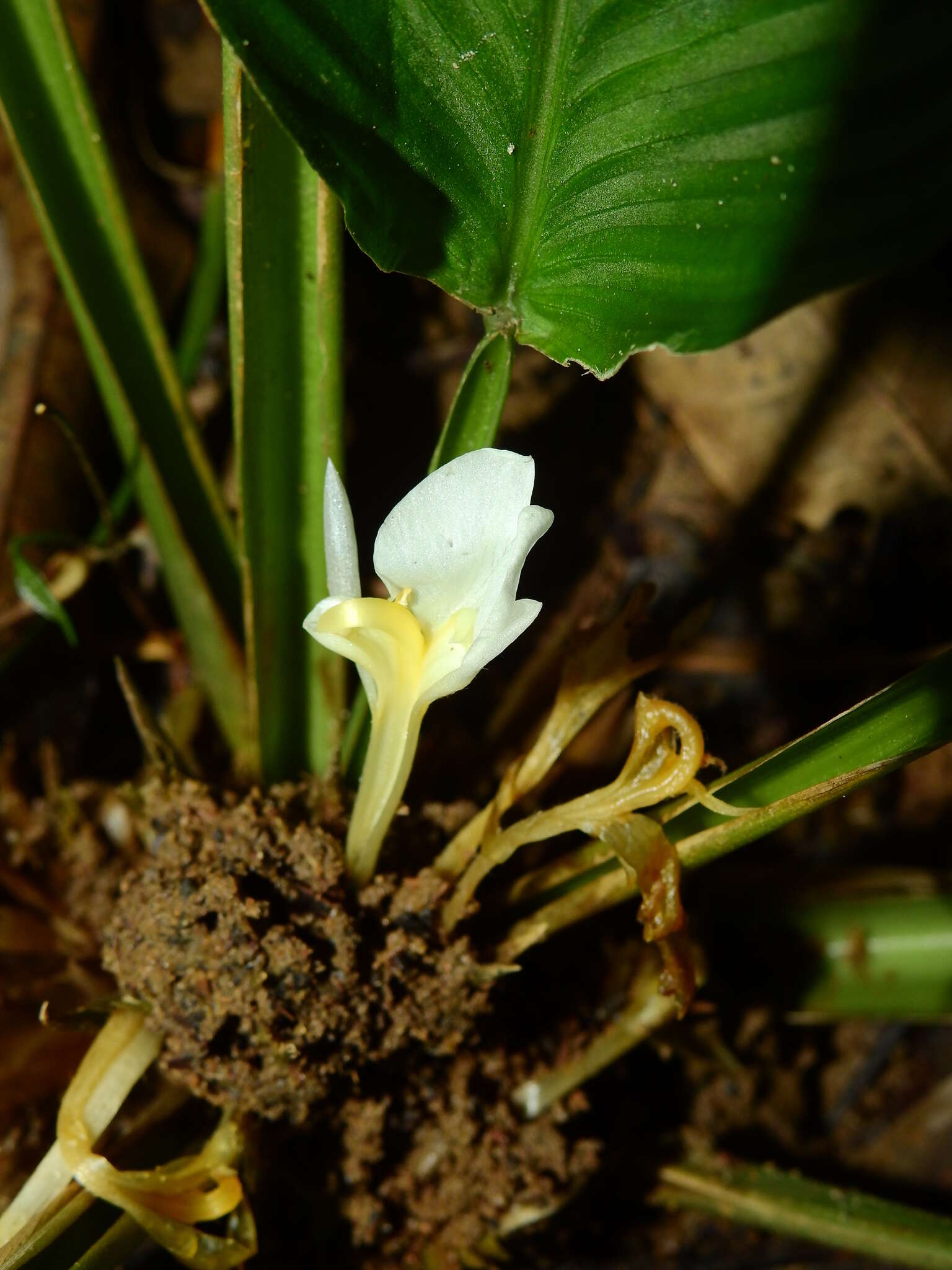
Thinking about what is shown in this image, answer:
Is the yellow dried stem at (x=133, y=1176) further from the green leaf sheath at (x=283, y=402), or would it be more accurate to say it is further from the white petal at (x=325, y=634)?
the white petal at (x=325, y=634)

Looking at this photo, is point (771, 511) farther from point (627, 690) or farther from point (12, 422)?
point (12, 422)

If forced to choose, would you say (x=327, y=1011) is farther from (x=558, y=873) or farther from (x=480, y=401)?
(x=480, y=401)

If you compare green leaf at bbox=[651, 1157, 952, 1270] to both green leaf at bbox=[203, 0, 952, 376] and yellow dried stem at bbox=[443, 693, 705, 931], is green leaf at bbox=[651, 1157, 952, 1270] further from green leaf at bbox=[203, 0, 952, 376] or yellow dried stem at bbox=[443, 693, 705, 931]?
green leaf at bbox=[203, 0, 952, 376]

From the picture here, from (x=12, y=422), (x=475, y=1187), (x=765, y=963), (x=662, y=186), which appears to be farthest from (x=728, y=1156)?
(x=12, y=422)

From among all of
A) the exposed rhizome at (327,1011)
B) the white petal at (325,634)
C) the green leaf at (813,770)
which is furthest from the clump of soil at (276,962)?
the white petal at (325,634)

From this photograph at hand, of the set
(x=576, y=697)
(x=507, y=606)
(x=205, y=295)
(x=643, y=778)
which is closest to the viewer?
(x=507, y=606)

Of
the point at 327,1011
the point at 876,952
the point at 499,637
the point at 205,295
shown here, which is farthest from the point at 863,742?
the point at 205,295
